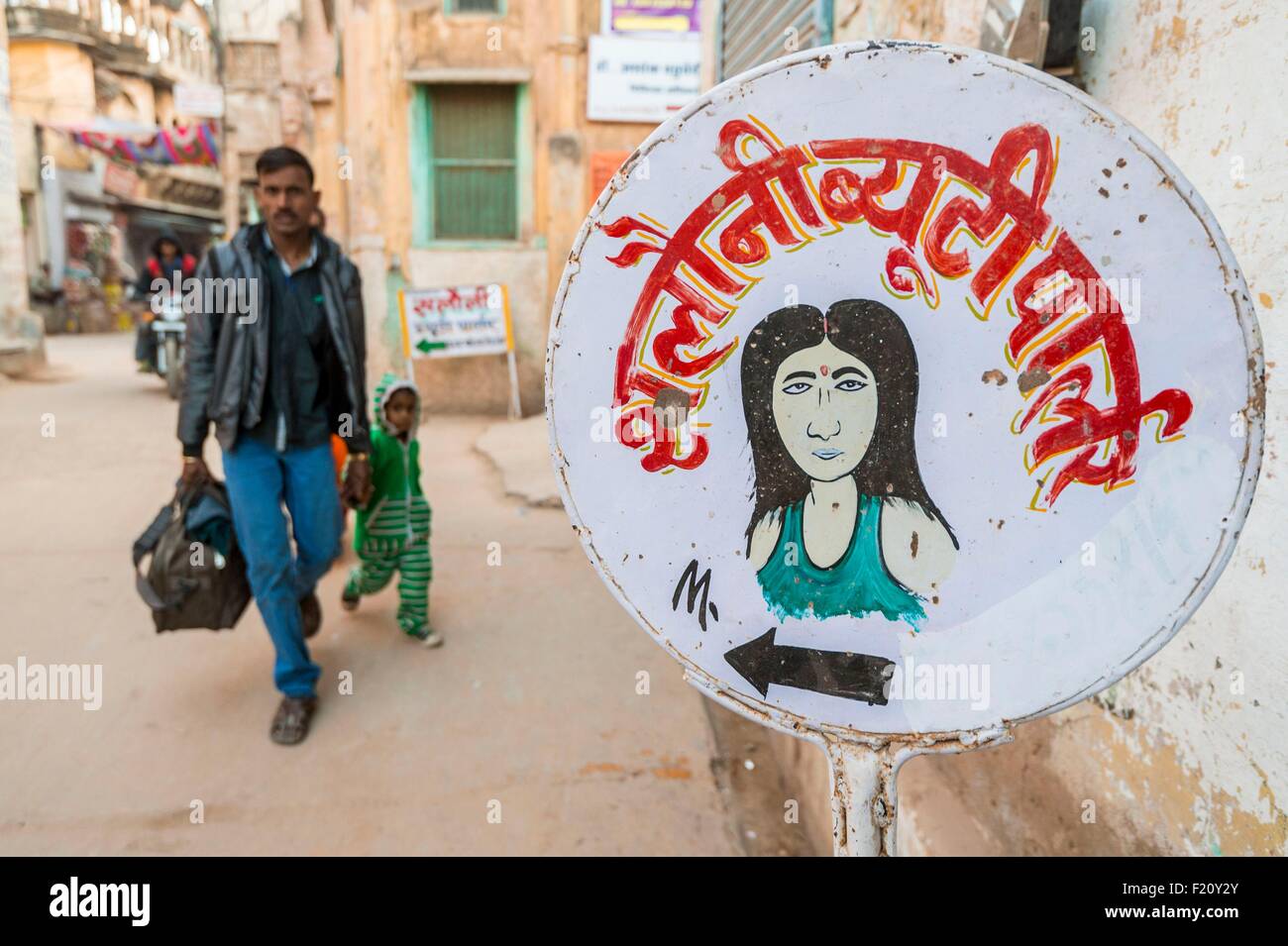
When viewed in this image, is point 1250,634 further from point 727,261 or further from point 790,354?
point 727,261

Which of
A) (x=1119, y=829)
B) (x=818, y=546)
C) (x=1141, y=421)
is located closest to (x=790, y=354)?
(x=818, y=546)

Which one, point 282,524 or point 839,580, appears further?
point 282,524

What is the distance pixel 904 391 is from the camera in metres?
1.07

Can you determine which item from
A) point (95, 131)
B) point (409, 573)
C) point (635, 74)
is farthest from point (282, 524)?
point (95, 131)

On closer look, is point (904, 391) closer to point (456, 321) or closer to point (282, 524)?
point (282, 524)

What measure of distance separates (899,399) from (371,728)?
93.2 inches

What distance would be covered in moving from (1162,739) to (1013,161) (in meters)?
1.11

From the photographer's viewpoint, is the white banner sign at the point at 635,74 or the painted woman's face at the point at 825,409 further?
the white banner sign at the point at 635,74

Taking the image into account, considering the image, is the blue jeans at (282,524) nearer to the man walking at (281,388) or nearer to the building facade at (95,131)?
the man walking at (281,388)

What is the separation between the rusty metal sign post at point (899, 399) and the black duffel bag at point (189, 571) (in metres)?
2.18

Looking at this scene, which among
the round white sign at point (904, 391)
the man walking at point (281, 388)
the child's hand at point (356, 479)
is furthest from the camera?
the child's hand at point (356, 479)

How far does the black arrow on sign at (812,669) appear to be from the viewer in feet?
3.54

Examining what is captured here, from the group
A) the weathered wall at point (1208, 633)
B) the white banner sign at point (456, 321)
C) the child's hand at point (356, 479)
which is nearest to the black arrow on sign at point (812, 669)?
the weathered wall at point (1208, 633)

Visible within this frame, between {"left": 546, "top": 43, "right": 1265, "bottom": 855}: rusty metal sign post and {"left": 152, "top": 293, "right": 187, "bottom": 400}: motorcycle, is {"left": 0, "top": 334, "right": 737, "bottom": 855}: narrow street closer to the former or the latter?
{"left": 546, "top": 43, "right": 1265, "bottom": 855}: rusty metal sign post
